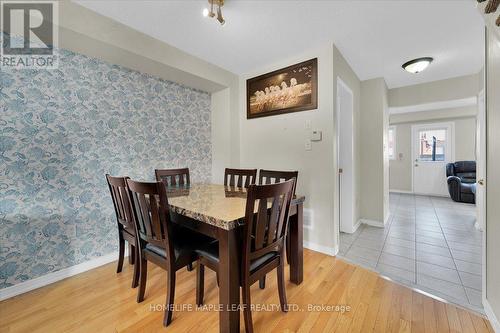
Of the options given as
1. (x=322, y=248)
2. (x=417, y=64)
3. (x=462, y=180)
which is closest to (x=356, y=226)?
(x=322, y=248)

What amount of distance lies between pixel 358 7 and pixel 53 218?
3314 mm

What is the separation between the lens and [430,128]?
5.79 m

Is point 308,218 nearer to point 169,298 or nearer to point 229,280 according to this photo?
point 229,280

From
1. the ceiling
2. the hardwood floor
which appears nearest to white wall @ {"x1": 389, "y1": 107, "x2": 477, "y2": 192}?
the ceiling

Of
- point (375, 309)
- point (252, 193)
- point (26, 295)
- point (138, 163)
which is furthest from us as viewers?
point (138, 163)

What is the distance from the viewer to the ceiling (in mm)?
1802

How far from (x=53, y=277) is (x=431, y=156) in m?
8.06

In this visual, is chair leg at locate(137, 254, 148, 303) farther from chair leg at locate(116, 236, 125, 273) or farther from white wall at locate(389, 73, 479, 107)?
white wall at locate(389, 73, 479, 107)

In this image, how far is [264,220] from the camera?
1.27 meters

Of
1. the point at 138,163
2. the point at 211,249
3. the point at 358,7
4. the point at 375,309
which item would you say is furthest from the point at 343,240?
the point at 138,163

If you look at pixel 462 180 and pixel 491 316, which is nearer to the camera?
pixel 491 316

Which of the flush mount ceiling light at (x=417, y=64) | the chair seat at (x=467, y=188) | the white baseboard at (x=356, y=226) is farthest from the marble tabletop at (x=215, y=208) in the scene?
the chair seat at (x=467, y=188)

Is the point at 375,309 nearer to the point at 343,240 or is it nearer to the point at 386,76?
the point at 343,240

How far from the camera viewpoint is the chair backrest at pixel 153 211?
133 cm
